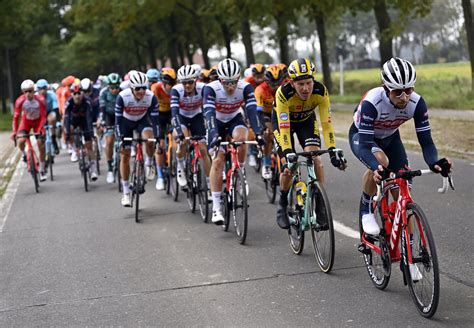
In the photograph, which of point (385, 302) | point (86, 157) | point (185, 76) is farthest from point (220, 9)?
point (385, 302)

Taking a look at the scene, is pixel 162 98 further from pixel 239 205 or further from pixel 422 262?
pixel 422 262

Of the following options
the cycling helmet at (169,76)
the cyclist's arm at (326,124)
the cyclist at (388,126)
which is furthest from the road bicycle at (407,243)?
the cycling helmet at (169,76)

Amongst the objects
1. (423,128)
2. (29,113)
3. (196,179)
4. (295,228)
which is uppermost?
(29,113)

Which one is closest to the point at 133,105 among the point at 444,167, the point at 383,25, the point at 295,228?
the point at 295,228

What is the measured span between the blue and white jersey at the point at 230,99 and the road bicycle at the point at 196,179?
61 centimetres

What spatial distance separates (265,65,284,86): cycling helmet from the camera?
12459 millimetres

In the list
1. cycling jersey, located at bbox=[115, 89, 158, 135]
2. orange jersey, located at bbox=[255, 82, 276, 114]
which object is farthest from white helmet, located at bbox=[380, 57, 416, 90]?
orange jersey, located at bbox=[255, 82, 276, 114]

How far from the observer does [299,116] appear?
28.5 ft

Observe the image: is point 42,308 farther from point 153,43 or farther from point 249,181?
point 153,43

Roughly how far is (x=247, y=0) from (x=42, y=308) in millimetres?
26406

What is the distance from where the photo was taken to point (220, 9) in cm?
3738

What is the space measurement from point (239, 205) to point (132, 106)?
3.48 meters

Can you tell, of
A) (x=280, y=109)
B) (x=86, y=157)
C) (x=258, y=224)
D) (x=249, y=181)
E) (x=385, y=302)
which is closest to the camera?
(x=385, y=302)

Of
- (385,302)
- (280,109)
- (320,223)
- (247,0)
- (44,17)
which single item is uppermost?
(44,17)
